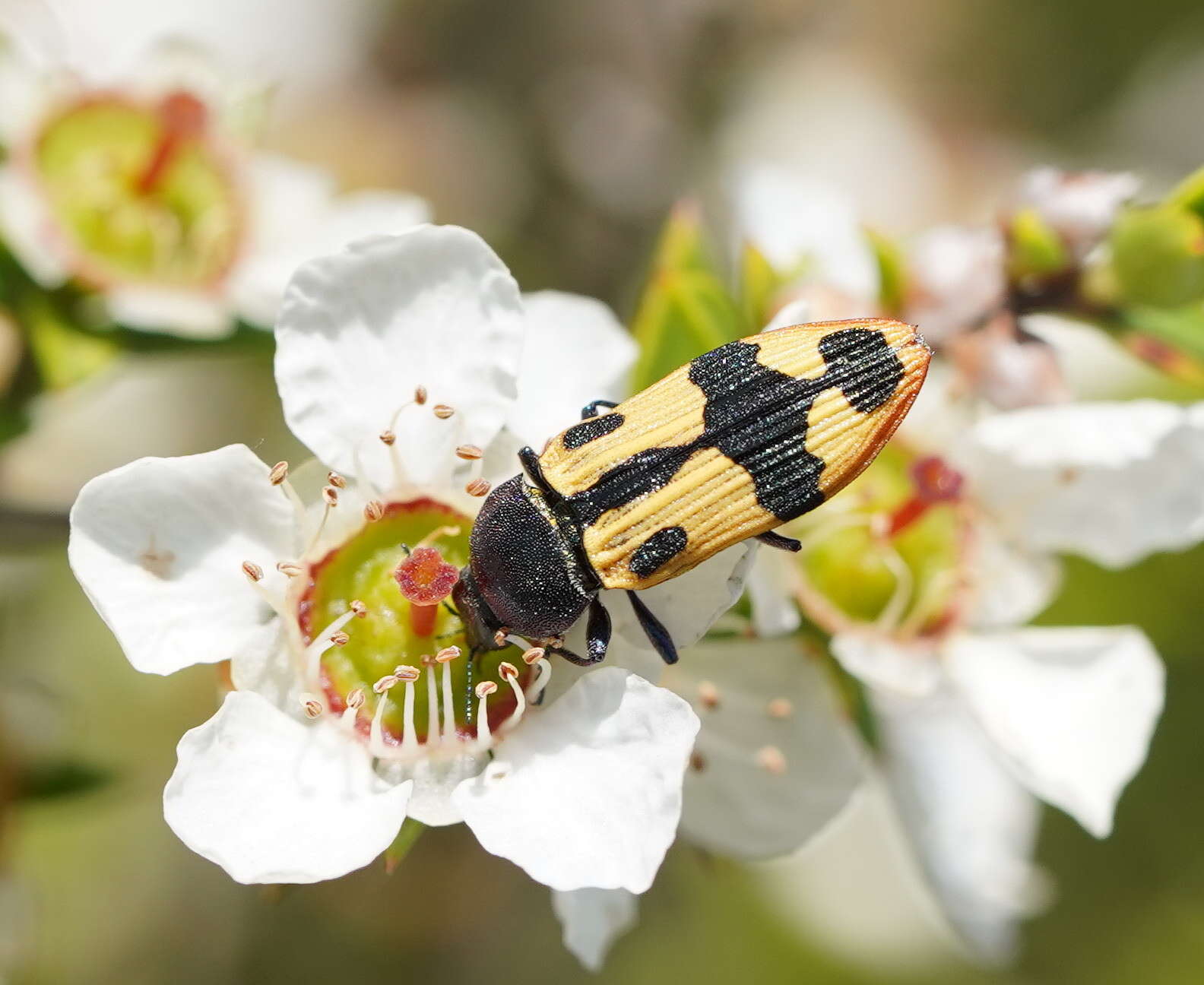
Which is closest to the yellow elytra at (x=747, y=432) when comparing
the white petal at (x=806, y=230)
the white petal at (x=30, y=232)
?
the white petal at (x=806, y=230)

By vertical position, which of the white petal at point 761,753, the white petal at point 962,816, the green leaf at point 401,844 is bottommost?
the white petal at point 962,816

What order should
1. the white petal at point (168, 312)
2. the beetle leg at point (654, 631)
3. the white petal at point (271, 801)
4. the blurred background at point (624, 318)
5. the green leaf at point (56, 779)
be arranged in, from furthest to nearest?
the blurred background at point (624, 318)
the green leaf at point (56, 779)
the white petal at point (168, 312)
the beetle leg at point (654, 631)
the white petal at point (271, 801)

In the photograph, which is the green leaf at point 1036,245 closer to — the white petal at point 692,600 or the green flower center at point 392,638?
the white petal at point 692,600

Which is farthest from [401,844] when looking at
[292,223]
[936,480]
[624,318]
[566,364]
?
[624,318]

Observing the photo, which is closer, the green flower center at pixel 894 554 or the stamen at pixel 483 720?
the stamen at pixel 483 720

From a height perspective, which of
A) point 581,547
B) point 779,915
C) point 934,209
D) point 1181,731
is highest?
point 581,547

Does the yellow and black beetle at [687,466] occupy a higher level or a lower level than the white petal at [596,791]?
higher

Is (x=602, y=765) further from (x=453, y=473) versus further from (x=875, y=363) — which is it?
(x=875, y=363)

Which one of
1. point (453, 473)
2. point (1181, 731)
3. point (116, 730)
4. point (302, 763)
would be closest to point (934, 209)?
point (1181, 731)
